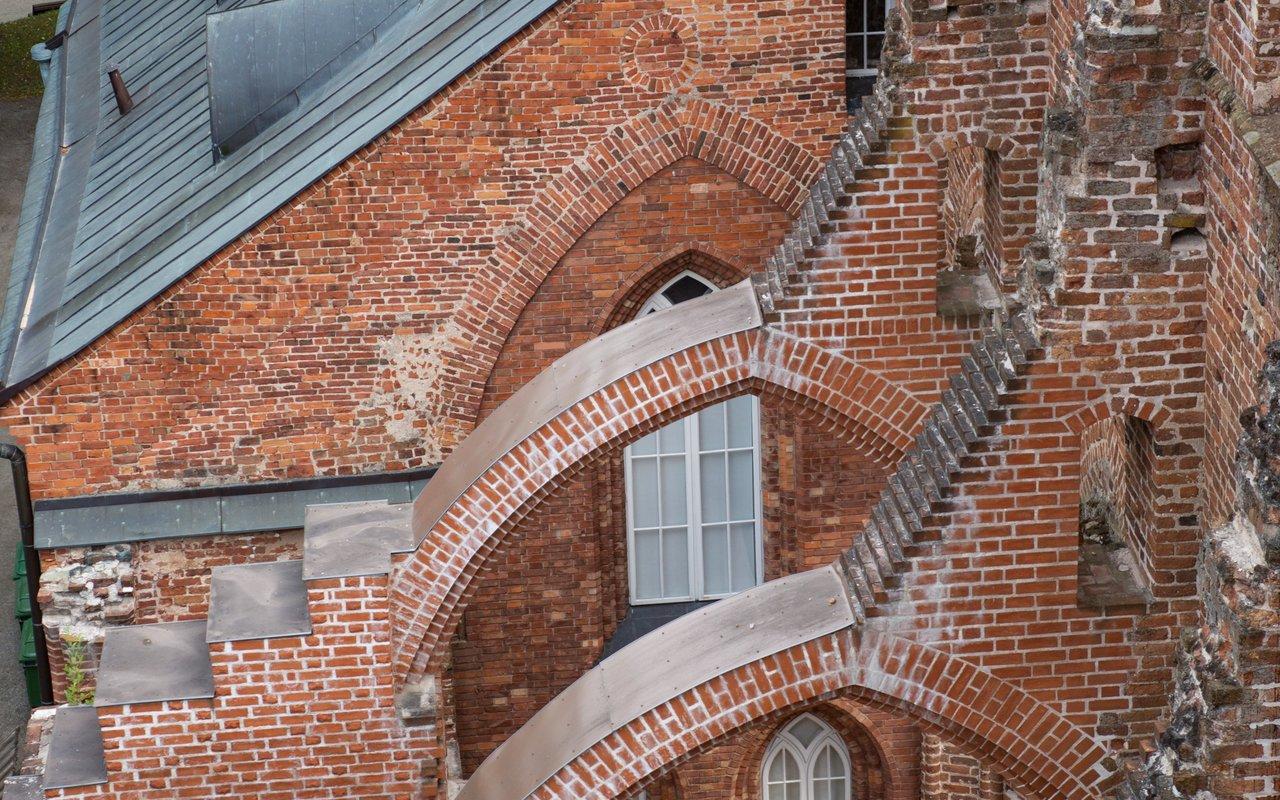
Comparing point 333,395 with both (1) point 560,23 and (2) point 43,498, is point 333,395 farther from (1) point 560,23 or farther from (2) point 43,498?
(1) point 560,23

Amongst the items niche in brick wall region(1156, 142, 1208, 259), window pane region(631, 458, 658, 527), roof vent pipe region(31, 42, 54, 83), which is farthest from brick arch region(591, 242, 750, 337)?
roof vent pipe region(31, 42, 54, 83)

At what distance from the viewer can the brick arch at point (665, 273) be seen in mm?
13641

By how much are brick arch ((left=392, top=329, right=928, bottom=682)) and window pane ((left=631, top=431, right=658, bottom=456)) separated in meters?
3.02

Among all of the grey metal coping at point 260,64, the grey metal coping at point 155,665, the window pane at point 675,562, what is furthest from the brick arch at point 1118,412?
the grey metal coping at point 260,64

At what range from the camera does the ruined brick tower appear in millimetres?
8547

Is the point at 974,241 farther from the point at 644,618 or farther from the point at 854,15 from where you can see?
the point at 644,618

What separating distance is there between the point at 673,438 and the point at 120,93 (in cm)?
671

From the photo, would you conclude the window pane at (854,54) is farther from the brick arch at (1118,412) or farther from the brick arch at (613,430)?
the brick arch at (1118,412)

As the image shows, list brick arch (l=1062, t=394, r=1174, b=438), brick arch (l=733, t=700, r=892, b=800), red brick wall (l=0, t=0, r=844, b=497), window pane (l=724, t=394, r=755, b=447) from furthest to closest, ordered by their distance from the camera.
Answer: window pane (l=724, t=394, r=755, b=447), brick arch (l=733, t=700, r=892, b=800), red brick wall (l=0, t=0, r=844, b=497), brick arch (l=1062, t=394, r=1174, b=438)

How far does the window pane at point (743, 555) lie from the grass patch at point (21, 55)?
18.7 meters

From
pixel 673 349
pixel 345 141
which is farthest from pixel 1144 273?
pixel 345 141

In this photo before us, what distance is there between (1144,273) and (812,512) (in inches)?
221

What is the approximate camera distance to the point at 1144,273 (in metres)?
8.58

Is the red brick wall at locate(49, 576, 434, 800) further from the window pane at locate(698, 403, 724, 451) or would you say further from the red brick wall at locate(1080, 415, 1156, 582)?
the red brick wall at locate(1080, 415, 1156, 582)
